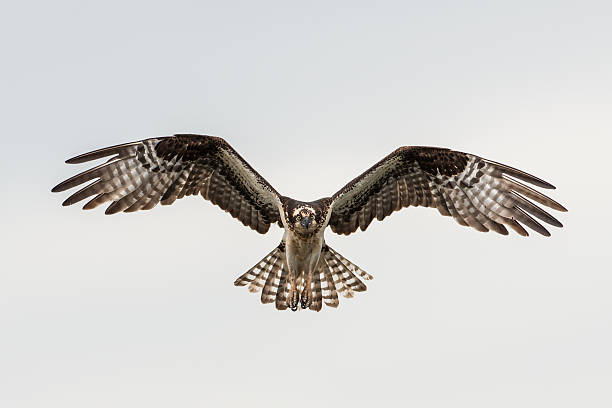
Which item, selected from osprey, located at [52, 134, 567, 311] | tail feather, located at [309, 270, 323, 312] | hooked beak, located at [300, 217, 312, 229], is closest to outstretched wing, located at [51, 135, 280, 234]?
osprey, located at [52, 134, 567, 311]

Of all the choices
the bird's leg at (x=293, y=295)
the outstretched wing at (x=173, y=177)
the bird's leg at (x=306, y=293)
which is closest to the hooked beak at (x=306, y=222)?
the outstretched wing at (x=173, y=177)

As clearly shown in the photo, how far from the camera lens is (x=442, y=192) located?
52.5ft

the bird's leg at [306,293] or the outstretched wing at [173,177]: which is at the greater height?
the outstretched wing at [173,177]

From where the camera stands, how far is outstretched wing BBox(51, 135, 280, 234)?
1491cm

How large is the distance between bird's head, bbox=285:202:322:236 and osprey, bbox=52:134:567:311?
0.01 metres

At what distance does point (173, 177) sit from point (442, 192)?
4250 millimetres

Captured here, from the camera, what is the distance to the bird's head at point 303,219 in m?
14.8

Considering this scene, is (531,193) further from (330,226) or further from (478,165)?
(330,226)

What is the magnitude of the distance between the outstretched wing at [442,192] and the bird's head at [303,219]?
0.84 m

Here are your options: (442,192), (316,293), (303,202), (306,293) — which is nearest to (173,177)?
(303,202)

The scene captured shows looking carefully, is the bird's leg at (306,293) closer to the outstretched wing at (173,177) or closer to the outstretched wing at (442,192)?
the outstretched wing at (442,192)

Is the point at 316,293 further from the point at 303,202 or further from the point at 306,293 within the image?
the point at 303,202

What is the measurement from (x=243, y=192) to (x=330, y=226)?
158 centimetres

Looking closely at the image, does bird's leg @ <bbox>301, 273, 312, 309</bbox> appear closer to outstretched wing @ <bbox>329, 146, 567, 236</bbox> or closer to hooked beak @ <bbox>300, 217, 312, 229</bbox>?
outstretched wing @ <bbox>329, 146, 567, 236</bbox>
